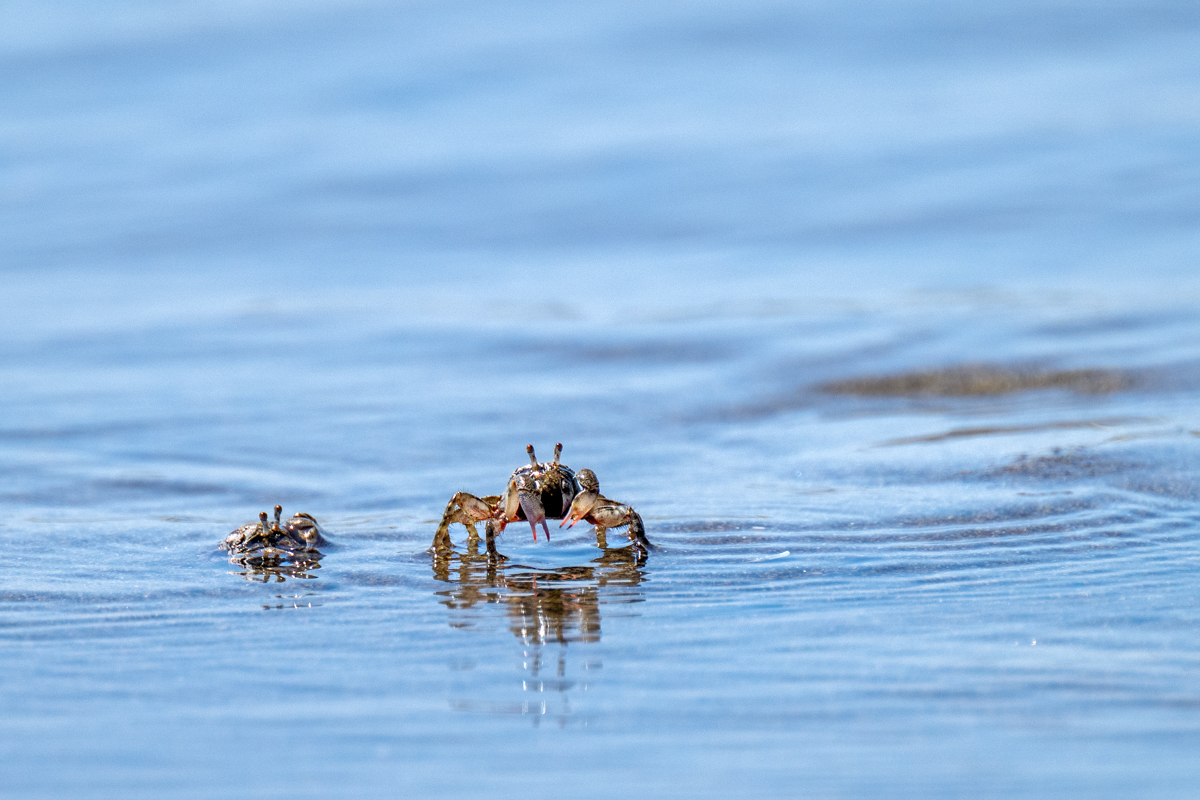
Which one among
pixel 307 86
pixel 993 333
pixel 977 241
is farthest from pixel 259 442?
pixel 307 86

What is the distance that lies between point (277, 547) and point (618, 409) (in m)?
Answer: 3.40

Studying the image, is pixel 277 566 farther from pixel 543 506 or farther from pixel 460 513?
pixel 543 506

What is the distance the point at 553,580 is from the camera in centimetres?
484

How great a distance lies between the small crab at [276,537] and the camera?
16.9ft

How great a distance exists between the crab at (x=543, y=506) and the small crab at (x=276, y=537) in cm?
44

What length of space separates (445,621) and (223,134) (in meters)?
14.4

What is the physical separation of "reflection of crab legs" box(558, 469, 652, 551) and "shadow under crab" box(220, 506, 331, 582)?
89 centimetres

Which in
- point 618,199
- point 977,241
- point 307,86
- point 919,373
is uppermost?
point 307,86

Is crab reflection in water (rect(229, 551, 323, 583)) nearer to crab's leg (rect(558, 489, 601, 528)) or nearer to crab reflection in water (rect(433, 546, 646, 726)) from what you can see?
crab reflection in water (rect(433, 546, 646, 726))

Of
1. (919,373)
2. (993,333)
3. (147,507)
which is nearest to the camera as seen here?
(147,507)

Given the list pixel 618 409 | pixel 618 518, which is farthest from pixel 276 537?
pixel 618 409

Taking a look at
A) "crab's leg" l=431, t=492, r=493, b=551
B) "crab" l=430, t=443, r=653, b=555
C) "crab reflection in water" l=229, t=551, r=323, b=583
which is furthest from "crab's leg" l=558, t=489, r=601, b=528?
"crab reflection in water" l=229, t=551, r=323, b=583

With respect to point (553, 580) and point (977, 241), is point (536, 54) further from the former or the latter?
point (553, 580)

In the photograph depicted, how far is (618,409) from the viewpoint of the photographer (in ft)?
27.2
